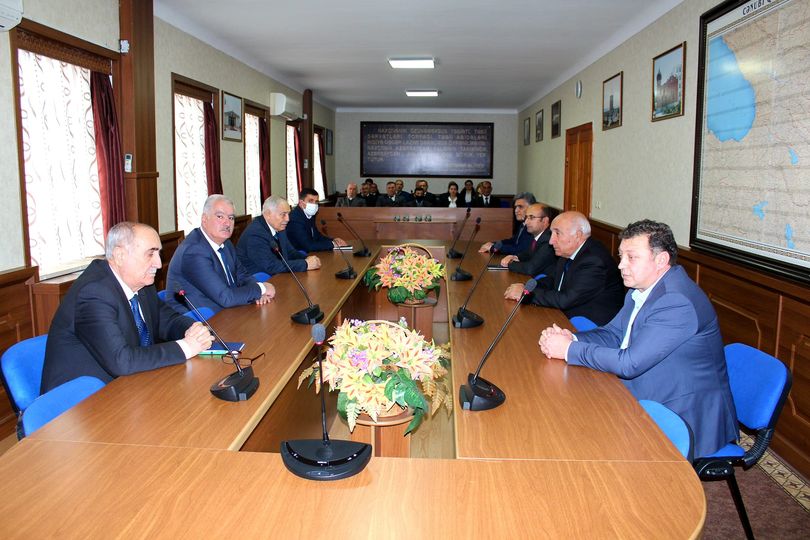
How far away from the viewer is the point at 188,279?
3594 mm

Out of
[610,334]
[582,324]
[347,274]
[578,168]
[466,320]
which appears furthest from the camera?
[578,168]

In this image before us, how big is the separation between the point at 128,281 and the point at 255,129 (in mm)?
6382

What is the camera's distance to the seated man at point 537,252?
15.0 feet

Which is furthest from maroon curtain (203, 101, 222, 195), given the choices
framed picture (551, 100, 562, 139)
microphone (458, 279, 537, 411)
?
microphone (458, 279, 537, 411)

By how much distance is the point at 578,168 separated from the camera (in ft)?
27.9

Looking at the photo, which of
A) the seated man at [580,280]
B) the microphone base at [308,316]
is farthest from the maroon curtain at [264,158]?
the microphone base at [308,316]

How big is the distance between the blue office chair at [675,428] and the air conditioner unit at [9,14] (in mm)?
3515

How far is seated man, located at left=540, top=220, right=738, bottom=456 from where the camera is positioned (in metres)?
2.21

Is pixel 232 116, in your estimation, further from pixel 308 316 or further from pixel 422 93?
pixel 308 316

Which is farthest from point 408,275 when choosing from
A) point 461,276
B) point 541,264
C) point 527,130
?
point 527,130

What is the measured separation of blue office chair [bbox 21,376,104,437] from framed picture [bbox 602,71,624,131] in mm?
5740

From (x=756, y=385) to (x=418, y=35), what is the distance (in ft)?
16.5

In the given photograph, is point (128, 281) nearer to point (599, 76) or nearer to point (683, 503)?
point (683, 503)

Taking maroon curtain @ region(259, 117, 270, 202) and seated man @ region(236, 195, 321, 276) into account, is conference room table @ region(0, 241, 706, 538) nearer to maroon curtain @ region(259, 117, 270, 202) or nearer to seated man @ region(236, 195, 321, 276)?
seated man @ region(236, 195, 321, 276)
